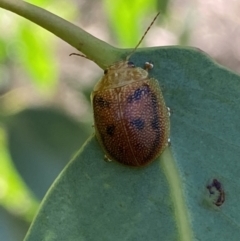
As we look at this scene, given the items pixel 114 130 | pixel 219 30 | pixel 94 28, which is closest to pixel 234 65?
pixel 219 30

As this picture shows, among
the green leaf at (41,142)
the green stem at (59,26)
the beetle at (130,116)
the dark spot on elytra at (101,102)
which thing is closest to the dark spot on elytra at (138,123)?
the beetle at (130,116)

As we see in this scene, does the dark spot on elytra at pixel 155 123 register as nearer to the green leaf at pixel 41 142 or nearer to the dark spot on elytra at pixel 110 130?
the dark spot on elytra at pixel 110 130

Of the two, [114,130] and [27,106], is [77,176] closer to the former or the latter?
[114,130]

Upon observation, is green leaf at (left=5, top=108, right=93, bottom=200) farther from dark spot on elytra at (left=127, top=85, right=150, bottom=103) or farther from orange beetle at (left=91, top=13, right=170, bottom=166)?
dark spot on elytra at (left=127, top=85, right=150, bottom=103)

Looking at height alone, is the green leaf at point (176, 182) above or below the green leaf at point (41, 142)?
above

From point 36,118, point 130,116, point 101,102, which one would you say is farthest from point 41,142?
point 130,116

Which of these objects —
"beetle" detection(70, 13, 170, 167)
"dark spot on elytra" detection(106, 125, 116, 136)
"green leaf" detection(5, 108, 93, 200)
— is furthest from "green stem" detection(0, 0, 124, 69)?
"green leaf" detection(5, 108, 93, 200)

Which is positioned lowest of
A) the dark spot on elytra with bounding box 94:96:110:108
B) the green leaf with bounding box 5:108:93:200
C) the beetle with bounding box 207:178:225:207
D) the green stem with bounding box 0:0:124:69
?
the green leaf with bounding box 5:108:93:200

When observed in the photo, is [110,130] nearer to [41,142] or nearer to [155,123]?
[155,123]
